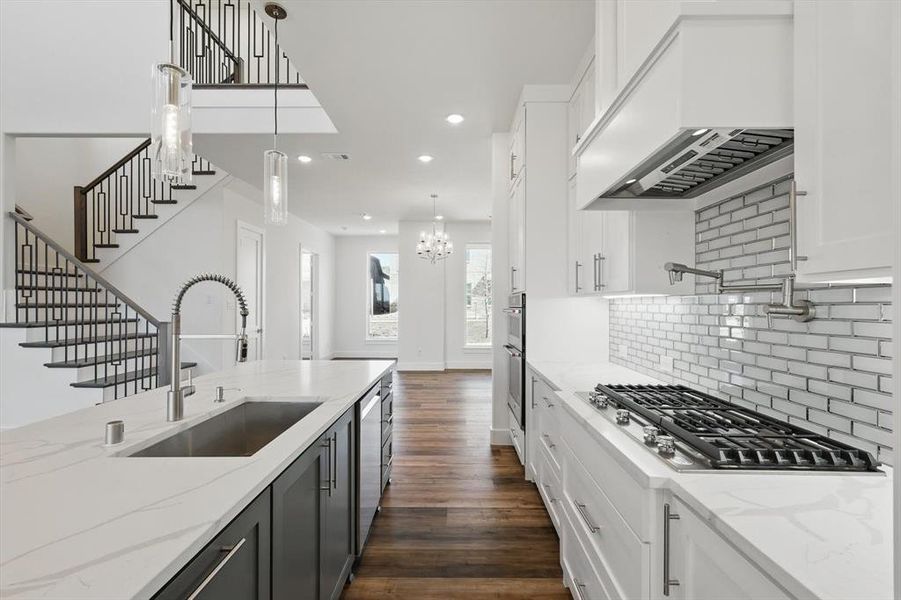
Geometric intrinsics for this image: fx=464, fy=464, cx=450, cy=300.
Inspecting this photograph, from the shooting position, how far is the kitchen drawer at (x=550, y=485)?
225 centimetres

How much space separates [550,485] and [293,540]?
1.55 m

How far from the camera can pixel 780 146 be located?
135 centimetres

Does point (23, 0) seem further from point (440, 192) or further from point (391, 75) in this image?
point (440, 192)

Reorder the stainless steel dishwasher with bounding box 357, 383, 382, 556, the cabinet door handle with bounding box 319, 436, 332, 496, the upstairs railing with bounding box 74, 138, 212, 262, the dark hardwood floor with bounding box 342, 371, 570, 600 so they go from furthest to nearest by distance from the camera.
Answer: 1. the upstairs railing with bounding box 74, 138, 212, 262
2. the stainless steel dishwasher with bounding box 357, 383, 382, 556
3. the dark hardwood floor with bounding box 342, 371, 570, 600
4. the cabinet door handle with bounding box 319, 436, 332, 496

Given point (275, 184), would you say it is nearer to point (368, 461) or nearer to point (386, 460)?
point (368, 461)

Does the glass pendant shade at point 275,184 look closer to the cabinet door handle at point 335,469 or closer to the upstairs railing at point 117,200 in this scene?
the cabinet door handle at point 335,469

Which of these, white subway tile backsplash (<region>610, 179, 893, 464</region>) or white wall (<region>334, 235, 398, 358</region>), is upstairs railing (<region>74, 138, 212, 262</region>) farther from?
white subway tile backsplash (<region>610, 179, 893, 464</region>)

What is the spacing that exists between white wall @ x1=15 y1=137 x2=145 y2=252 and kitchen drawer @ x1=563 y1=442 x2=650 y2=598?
666 centimetres

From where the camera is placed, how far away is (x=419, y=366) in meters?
8.59

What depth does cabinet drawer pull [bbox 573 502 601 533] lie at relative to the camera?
1586 mm

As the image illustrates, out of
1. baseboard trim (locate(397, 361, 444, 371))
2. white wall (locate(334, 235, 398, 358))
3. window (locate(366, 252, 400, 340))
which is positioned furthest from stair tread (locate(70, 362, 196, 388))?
window (locate(366, 252, 400, 340))

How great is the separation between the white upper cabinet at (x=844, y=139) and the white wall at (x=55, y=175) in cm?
701

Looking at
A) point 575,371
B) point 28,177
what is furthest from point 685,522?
point 28,177

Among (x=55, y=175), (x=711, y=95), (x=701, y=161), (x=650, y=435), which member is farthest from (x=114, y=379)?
(x=711, y=95)
